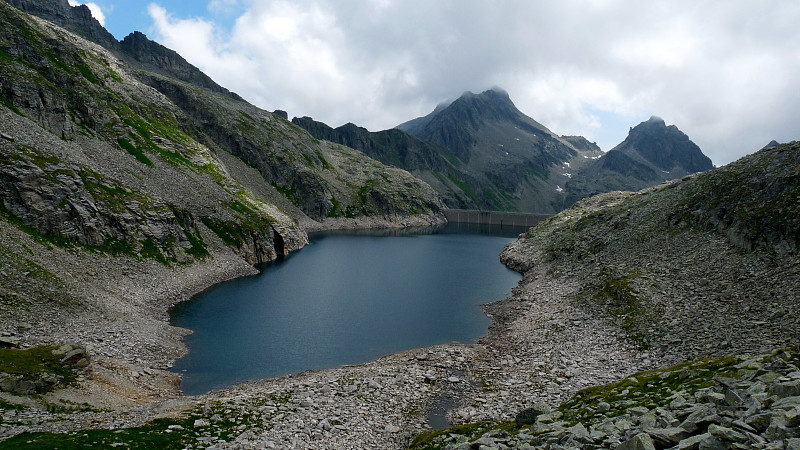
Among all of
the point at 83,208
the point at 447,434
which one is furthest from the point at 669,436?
the point at 83,208

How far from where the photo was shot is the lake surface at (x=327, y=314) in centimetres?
4588

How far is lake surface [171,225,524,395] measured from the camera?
4588 centimetres

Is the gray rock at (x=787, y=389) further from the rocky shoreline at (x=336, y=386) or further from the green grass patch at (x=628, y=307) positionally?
the green grass patch at (x=628, y=307)

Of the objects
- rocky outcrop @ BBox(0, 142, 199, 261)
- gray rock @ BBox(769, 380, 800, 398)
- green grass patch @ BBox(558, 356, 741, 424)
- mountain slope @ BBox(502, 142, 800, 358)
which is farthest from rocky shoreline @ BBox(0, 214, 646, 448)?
gray rock @ BBox(769, 380, 800, 398)

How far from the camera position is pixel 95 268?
5656 cm

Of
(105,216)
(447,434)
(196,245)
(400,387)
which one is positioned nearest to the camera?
(447,434)

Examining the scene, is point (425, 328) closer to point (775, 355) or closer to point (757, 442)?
point (775, 355)

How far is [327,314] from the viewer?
6309cm

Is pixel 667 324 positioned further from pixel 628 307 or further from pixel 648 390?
pixel 648 390

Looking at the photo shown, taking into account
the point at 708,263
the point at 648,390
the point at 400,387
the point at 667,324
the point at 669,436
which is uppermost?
the point at 708,263

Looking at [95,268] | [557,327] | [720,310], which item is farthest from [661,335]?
[95,268]

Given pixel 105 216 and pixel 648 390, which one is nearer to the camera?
pixel 648 390

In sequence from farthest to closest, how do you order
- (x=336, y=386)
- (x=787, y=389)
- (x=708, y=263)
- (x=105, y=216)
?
(x=105, y=216), (x=708, y=263), (x=336, y=386), (x=787, y=389)

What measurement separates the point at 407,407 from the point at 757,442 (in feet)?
84.5
